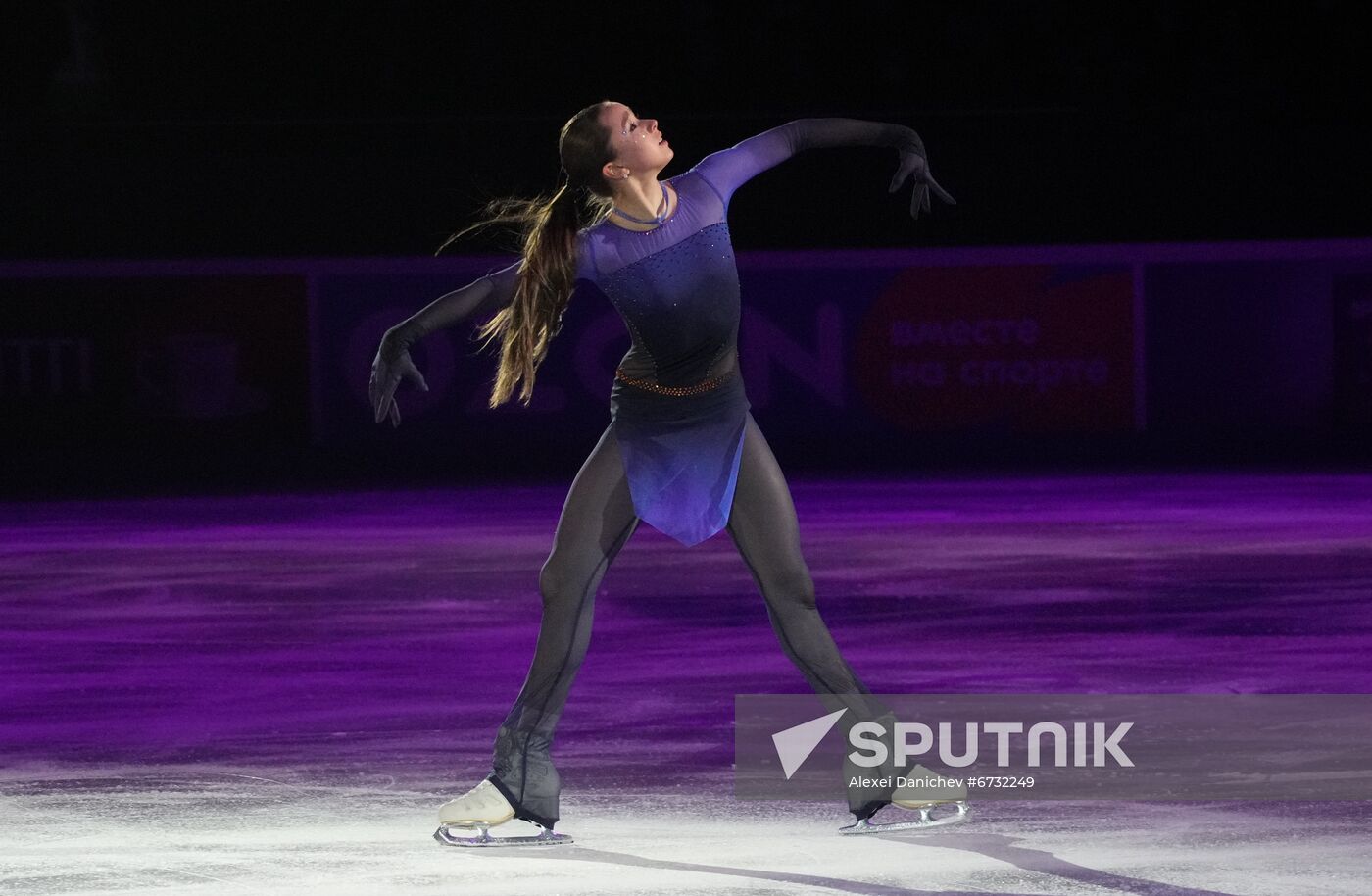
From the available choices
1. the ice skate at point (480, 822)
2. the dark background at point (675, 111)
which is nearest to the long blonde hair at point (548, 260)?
the ice skate at point (480, 822)

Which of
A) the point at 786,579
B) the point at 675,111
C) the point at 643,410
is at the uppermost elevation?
the point at 675,111

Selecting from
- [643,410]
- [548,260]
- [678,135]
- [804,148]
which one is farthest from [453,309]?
[678,135]

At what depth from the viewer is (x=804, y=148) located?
605cm

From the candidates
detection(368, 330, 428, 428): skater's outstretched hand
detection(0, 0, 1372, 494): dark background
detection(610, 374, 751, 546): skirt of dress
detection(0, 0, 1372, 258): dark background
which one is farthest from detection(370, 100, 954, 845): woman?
detection(0, 0, 1372, 258): dark background

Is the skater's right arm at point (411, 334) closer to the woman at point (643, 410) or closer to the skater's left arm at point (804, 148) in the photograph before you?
the woman at point (643, 410)

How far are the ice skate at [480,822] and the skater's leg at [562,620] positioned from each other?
0.11 ft

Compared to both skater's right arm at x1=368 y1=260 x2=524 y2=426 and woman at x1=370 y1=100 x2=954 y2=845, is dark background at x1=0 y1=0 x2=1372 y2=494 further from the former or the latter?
skater's right arm at x1=368 y1=260 x2=524 y2=426

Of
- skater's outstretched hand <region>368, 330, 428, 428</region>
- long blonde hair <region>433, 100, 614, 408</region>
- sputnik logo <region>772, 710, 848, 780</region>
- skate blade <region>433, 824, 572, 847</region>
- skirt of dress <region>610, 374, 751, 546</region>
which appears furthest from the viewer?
sputnik logo <region>772, 710, 848, 780</region>

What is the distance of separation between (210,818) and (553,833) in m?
1.01

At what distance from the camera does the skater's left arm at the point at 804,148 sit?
605 centimetres

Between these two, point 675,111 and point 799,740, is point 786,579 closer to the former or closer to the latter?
point 799,740

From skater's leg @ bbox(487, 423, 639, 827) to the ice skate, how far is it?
0.03 metres

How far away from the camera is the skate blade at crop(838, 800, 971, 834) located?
6039mm

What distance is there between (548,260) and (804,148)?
75 cm
